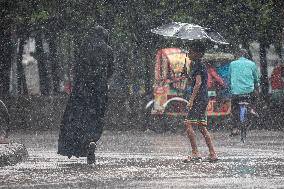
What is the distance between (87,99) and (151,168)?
1.77m

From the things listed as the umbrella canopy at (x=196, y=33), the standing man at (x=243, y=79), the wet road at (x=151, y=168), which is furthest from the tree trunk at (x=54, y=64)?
the umbrella canopy at (x=196, y=33)

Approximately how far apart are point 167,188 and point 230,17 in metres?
19.9

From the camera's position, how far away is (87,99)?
15.7 meters

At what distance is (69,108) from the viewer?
51.8 feet

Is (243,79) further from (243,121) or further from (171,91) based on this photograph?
(171,91)

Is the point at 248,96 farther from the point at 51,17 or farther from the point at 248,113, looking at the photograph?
the point at 51,17

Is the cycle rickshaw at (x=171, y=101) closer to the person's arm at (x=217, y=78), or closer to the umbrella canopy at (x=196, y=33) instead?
the person's arm at (x=217, y=78)

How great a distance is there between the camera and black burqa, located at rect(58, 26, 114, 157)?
15531 millimetres

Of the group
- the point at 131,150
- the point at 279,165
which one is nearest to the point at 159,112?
the point at 131,150

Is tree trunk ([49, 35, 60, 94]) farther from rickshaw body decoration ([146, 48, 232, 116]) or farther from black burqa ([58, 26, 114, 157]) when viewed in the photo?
black burqa ([58, 26, 114, 157])

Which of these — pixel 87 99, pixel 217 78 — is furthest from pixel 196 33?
pixel 217 78

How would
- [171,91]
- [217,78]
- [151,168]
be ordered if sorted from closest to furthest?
[151,168] → [171,91] → [217,78]

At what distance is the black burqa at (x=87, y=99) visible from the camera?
51.0ft

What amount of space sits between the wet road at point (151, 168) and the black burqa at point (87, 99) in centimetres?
36
